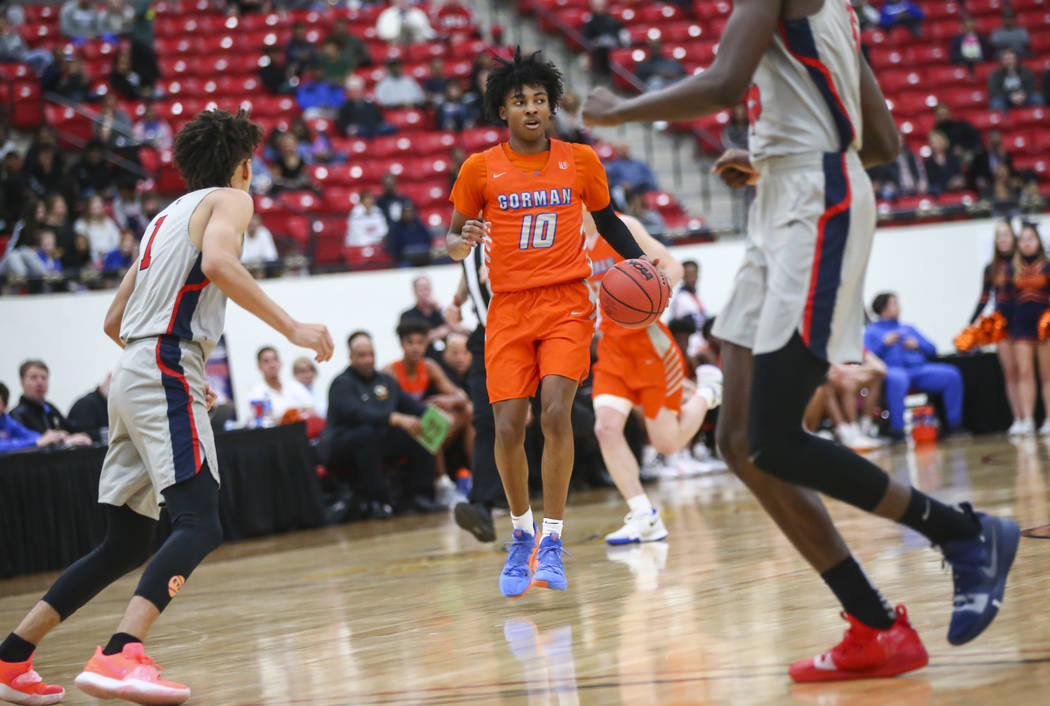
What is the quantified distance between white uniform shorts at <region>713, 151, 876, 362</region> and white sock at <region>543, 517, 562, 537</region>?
1.90m

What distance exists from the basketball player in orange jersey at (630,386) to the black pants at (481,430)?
1.91 ft

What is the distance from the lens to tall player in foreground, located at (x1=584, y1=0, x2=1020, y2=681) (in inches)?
117

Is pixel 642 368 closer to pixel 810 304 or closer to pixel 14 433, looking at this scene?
pixel 810 304

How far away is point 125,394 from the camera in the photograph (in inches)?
143

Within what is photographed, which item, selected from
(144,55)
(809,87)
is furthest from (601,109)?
(144,55)

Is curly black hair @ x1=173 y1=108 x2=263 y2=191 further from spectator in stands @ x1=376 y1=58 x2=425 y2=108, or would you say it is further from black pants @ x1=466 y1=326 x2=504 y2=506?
spectator in stands @ x1=376 y1=58 x2=425 y2=108

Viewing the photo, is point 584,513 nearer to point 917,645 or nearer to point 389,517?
point 389,517

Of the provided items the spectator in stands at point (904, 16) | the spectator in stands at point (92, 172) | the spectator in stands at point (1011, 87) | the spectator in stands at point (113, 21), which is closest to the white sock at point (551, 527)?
the spectator in stands at point (92, 172)

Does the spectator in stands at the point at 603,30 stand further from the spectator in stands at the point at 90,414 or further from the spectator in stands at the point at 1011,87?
the spectator in stands at the point at 90,414

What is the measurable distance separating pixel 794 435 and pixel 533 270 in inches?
81.2

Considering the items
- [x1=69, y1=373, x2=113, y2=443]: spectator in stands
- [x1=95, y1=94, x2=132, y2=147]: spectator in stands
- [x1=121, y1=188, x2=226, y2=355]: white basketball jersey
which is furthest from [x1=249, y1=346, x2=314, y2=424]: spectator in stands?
[x1=121, y1=188, x2=226, y2=355]: white basketball jersey

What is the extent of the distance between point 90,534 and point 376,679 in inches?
219

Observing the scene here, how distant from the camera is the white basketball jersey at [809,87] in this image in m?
3.06

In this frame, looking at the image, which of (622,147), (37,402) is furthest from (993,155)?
(37,402)
